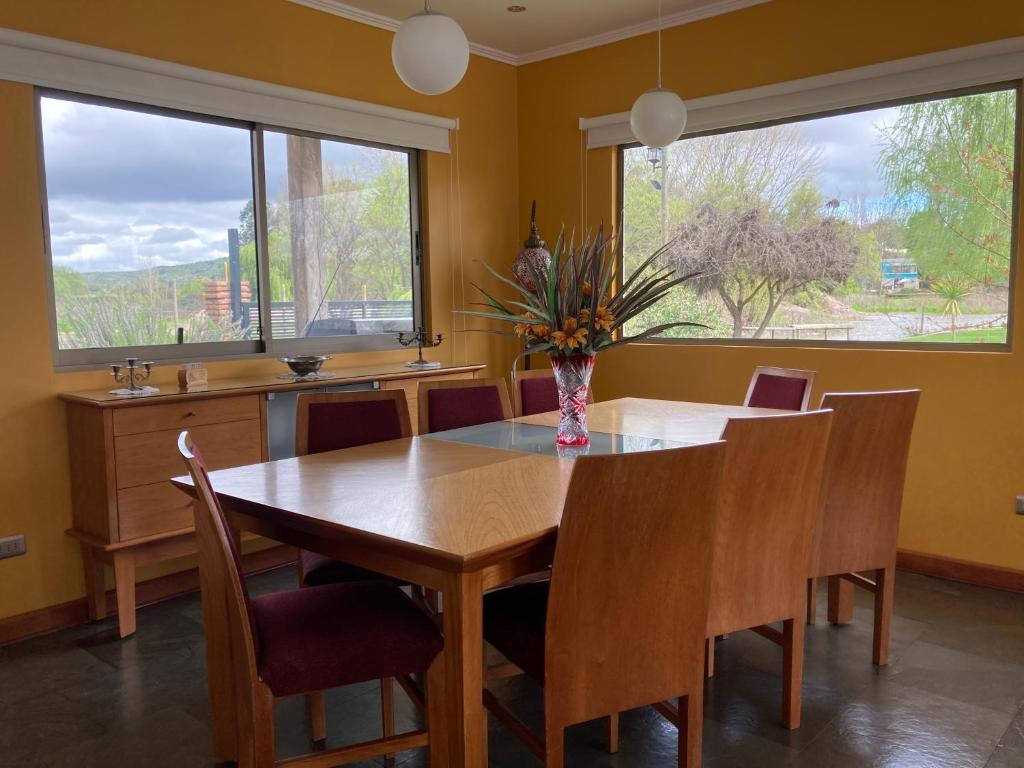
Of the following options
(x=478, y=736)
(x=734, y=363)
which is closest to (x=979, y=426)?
(x=734, y=363)

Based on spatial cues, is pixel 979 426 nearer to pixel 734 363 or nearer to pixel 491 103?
pixel 734 363

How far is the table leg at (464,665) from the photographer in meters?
1.55

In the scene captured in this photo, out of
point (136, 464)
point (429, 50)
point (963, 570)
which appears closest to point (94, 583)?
point (136, 464)

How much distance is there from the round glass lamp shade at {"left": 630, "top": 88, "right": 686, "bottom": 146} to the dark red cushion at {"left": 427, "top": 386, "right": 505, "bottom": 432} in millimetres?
1152

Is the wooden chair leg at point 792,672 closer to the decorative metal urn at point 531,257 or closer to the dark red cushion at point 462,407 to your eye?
the dark red cushion at point 462,407

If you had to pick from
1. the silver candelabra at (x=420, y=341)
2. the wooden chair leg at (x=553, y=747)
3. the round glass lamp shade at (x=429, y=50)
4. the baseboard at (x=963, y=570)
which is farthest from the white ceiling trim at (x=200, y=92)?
the baseboard at (x=963, y=570)

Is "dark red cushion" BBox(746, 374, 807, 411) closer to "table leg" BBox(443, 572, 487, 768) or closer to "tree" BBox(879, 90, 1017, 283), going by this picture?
"tree" BBox(879, 90, 1017, 283)

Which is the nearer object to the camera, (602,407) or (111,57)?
(111,57)

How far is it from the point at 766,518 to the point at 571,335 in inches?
31.0

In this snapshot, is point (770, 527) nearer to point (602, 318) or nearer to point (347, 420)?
point (602, 318)

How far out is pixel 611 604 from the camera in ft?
5.61

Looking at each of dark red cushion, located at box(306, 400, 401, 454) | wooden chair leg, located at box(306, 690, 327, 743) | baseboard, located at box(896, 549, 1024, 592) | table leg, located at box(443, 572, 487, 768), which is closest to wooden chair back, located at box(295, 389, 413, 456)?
dark red cushion, located at box(306, 400, 401, 454)

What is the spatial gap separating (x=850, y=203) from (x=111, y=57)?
3.31 meters

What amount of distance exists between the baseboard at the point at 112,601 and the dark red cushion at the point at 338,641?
1241mm
